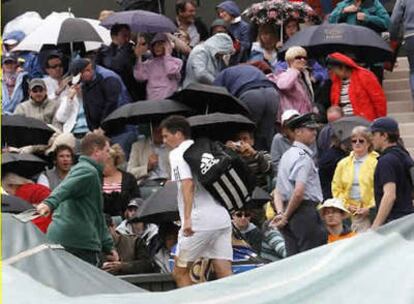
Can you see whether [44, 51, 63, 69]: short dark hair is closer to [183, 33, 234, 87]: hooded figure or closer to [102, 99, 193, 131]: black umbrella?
[183, 33, 234, 87]: hooded figure

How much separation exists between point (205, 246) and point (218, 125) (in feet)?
10.0

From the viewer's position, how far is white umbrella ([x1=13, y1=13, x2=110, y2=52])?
1859 centimetres

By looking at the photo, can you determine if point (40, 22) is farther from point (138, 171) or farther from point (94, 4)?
point (138, 171)

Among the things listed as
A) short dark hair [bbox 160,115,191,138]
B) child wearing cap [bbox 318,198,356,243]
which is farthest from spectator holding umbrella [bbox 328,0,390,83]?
short dark hair [bbox 160,115,191,138]

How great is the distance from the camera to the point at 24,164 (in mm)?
14305

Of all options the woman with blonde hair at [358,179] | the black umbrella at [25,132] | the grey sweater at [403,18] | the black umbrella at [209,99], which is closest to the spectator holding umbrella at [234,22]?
the grey sweater at [403,18]

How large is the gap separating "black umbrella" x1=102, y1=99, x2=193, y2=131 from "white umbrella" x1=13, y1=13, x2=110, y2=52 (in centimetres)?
290

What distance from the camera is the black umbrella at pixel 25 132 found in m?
15.7

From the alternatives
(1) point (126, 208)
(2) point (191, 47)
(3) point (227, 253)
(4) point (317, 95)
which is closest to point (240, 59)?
(2) point (191, 47)

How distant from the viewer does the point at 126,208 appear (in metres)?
14.1

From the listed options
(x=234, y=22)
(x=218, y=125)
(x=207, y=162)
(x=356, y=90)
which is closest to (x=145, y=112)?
(x=218, y=125)

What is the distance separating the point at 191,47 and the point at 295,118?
211 inches

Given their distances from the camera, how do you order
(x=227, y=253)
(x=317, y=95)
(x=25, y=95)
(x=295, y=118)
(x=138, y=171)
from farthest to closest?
1. (x=25, y=95)
2. (x=317, y=95)
3. (x=138, y=171)
4. (x=295, y=118)
5. (x=227, y=253)

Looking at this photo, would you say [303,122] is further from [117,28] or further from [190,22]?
[190,22]
